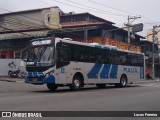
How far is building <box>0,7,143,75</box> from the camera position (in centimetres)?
4412

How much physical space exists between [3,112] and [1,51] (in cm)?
3881

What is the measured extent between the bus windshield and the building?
67.4ft

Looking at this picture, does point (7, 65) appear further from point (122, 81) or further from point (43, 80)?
point (43, 80)

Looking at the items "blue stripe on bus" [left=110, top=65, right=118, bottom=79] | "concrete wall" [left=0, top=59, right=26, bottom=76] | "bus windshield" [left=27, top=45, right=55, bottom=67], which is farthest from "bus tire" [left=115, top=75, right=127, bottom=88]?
"concrete wall" [left=0, top=59, right=26, bottom=76]

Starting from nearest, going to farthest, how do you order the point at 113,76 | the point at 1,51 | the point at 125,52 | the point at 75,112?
the point at 75,112 < the point at 113,76 < the point at 125,52 < the point at 1,51

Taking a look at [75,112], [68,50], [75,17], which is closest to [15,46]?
[75,17]

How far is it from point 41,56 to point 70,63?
1.91 metres

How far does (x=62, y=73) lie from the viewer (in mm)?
20422

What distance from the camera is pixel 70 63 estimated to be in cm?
2105

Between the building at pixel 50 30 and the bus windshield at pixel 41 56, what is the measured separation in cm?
2054

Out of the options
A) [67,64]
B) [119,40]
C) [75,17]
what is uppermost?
[75,17]

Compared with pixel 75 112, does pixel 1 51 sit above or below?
above

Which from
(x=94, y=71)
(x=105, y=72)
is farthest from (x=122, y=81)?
(x=94, y=71)

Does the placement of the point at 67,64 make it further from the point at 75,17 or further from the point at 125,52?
the point at 75,17
